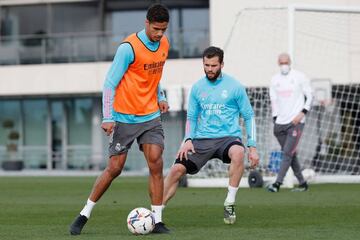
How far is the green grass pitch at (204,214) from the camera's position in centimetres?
918

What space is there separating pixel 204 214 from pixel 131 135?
8.02 feet

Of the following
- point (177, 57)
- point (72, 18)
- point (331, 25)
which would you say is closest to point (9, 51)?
point (72, 18)

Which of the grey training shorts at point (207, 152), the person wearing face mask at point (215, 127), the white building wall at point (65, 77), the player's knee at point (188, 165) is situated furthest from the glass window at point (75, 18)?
the player's knee at point (188, 165)

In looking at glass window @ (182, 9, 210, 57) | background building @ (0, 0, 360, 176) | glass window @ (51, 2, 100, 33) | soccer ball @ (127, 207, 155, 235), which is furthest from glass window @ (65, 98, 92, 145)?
soccer ball @ (127, 207, 155, 235)

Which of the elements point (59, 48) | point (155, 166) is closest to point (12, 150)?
point (59, 48)

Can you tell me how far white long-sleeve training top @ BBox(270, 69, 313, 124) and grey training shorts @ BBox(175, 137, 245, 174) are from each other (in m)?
5.49

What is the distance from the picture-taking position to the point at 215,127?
11.0 metres

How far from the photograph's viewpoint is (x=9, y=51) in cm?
3662

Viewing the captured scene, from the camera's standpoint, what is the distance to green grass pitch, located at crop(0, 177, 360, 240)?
9.18 metres

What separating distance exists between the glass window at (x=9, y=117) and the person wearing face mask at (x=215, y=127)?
90.7 feet

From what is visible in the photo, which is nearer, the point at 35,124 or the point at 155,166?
the point at 155,166

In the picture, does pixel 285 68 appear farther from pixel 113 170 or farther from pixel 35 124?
pixel 35 124

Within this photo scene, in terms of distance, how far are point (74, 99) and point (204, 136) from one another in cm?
2699

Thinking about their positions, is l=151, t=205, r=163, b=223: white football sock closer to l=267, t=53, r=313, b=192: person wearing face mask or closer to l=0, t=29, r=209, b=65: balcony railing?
l=267, t=53, r=313, b=192: person wearing face mask
